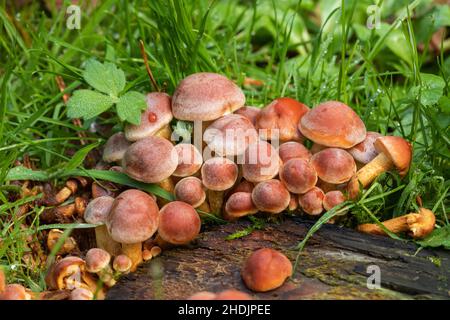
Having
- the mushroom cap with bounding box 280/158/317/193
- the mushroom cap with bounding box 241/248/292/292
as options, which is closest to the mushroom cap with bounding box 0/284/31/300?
the mushroom cap with bounding box 241/248/292/292

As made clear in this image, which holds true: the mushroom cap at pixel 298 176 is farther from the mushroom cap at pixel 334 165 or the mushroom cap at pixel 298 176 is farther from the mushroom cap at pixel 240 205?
the mushroom cap at pixel 240 205

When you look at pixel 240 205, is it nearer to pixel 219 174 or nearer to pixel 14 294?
pixel 219 174

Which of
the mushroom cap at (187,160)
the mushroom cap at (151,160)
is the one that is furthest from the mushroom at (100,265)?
the mushroom cap at (187,160)

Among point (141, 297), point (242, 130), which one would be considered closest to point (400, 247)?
point (242, 130)

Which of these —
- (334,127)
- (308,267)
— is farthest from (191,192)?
(334,127)
